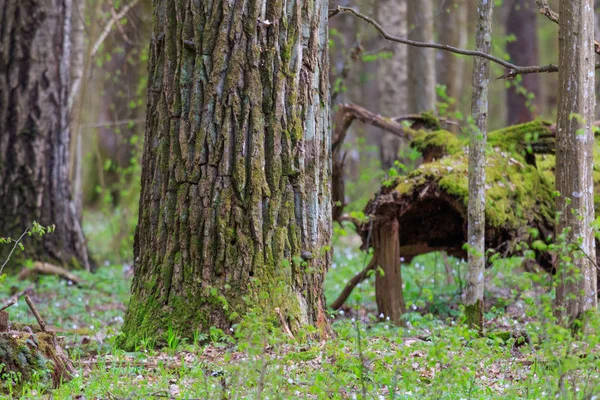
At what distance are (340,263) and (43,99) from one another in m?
4.76

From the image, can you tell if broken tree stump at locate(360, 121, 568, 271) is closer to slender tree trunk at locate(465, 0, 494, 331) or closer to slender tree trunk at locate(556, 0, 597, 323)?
slender tree trunk at locate(465, 0, 494, 331)

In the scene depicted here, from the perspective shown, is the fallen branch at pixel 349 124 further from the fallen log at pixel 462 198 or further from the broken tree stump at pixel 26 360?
the broken tree stump at pixel 26 360

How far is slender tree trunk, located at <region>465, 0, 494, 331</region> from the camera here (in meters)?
5.36

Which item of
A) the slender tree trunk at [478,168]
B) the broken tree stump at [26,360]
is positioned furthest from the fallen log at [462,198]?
the broken tree stump at [26,360]

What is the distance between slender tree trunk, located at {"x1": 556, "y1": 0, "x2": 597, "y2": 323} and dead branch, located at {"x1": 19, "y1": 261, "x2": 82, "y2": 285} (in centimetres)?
621

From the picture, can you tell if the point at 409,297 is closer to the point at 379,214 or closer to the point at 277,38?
the point at 379,214

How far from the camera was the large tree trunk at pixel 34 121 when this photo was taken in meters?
9.16

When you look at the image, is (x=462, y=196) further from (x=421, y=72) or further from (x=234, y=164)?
(x=421, y=72)

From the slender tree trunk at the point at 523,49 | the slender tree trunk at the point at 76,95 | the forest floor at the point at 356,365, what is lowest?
the forest floor at the point at 356,365

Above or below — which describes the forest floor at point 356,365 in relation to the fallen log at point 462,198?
below

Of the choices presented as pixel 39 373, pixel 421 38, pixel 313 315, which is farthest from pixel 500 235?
pixel 421 38

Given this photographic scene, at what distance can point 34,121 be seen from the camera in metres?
9.28

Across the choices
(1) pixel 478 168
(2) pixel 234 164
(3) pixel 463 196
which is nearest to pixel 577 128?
(1) pixel 478 168

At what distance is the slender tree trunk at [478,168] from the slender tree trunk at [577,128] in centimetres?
61
